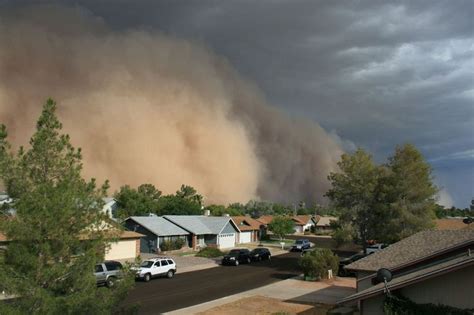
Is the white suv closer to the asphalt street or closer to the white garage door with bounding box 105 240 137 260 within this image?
the asphalt street

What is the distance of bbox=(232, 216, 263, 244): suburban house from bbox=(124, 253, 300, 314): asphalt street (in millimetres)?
27840

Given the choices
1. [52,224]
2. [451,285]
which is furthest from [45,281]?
[451,285]

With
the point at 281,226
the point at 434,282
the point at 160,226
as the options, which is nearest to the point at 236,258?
the point at 160,226

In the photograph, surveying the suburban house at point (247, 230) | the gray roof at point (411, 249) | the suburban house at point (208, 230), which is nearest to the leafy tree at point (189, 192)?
the suburban house at point (247, 230)

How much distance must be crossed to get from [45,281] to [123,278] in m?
2.01

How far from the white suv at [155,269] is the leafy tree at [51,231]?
20.0 meters

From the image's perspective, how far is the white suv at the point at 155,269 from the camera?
31.0 meters

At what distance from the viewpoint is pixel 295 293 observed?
89.9 feet

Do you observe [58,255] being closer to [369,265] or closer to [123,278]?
[123,278]

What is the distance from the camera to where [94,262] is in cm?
1086

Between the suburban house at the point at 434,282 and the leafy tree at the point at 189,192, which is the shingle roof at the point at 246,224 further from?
the suburban house at the point at 434,282

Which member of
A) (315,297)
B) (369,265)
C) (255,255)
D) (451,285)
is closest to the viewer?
(451,285)

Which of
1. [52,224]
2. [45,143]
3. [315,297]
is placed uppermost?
[45,143]

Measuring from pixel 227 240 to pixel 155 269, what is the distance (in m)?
31.2
